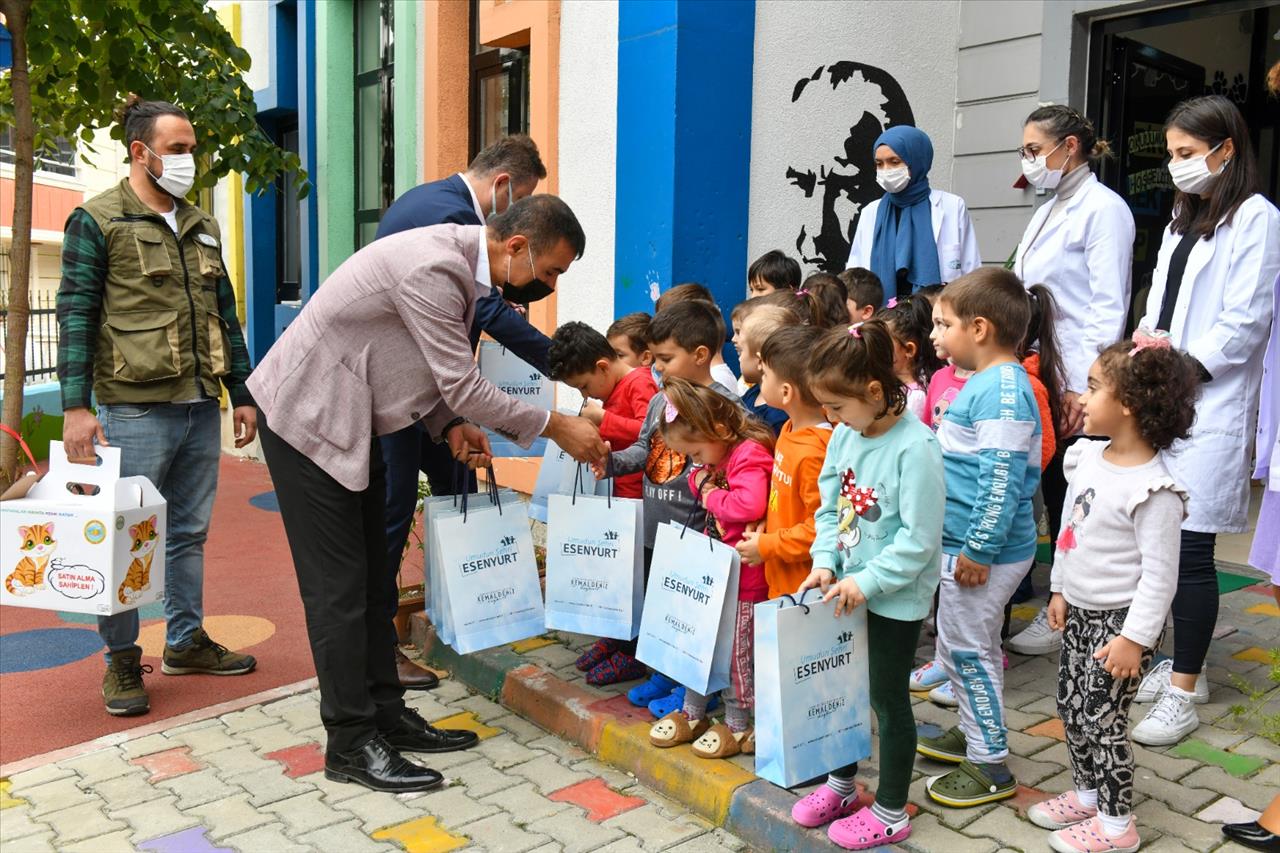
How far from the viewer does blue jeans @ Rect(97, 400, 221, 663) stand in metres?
4.55

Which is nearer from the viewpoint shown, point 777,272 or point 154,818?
point 154,818

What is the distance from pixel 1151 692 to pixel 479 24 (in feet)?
19.1

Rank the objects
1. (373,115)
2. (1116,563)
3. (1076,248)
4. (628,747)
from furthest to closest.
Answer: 1. (373,115)
2. (1076,248)
3. (628,747)
4. (1116,563)

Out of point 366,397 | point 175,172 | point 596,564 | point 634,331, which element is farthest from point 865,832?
point 175,172

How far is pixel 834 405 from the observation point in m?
3.07

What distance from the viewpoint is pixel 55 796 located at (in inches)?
154

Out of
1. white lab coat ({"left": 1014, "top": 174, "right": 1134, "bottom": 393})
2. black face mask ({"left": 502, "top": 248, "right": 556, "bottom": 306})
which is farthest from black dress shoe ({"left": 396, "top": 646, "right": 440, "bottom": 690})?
white lab coat ({"left": 1014, "top": 174, "right": 1134, "bottom": 393})

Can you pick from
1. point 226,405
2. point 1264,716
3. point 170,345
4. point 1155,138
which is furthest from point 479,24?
point 1264,716

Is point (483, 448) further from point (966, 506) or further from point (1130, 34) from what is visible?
point (1130, 34)

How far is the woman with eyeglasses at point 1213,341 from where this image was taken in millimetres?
3875

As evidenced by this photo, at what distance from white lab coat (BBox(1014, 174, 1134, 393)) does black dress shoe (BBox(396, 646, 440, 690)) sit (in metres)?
A: 2.90

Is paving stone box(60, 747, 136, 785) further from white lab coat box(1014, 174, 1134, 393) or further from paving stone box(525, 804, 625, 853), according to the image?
white lab coat box(1014, 174, 1134, 393)

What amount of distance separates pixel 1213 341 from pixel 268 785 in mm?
3584

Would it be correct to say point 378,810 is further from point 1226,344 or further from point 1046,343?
point 1226,344
